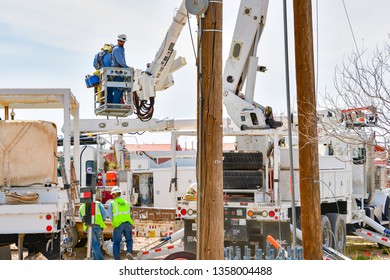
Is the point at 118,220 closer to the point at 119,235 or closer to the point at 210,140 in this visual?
the point at 119,235

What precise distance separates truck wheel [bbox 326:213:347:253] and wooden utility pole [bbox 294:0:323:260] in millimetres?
5954

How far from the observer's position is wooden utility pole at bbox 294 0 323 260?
10047mm

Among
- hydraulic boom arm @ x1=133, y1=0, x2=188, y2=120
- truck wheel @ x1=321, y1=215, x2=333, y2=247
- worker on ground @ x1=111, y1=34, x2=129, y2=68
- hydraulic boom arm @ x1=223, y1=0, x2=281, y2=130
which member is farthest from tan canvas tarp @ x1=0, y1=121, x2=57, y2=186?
truck wheel @ x1=321, y1=215, x2=333, y2=247

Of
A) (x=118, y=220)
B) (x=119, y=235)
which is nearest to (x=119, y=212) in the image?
(x=118, y=220)

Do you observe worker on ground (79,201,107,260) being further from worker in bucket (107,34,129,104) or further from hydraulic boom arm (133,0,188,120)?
worker in bucket (107,34,129,104)

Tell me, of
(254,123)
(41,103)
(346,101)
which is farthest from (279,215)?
(41,103)

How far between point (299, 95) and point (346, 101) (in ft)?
4.95

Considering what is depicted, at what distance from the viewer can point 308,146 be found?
33.1ft

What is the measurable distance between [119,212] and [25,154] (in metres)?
4.44

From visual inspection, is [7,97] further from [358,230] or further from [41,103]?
[358,230]

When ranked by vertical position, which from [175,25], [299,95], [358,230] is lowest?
[358,230]

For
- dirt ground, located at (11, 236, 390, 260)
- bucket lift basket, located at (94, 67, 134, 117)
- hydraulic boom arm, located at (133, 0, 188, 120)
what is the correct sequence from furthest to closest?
dirt ground, located at (11, 236, 390, 260) < hydraulic boom arm, located at (133, 0, 188, 120) < bucket lift basket, located at (94, 67, 134, 117)

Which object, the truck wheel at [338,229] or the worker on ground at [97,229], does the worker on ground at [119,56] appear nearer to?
the worker on ground at [97,229]

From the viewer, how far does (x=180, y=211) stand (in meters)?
14.2
